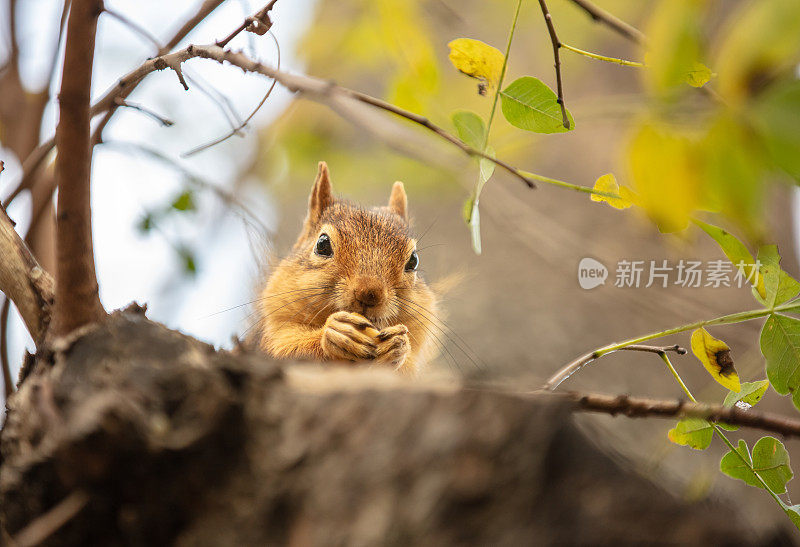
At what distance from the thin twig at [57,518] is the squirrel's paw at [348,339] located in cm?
68

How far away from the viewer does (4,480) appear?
728 mm

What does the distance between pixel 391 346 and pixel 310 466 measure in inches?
26.7

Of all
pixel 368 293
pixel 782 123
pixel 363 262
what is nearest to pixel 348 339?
pixel 368 293

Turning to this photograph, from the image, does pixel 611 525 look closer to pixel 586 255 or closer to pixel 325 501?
pixel 325 501

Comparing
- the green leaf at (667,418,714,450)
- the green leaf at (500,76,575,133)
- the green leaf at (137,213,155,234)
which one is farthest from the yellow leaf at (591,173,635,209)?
the green leaf at (137,213,155,234)

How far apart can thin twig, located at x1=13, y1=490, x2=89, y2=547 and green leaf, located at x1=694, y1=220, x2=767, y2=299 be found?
0.83 metres

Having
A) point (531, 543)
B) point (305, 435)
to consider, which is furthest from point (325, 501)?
point (531, 543)

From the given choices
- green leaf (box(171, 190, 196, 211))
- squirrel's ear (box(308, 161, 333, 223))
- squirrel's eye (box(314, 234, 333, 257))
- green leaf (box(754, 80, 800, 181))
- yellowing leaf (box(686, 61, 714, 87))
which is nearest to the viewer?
green leaf (box(754, 80, 800, 181))

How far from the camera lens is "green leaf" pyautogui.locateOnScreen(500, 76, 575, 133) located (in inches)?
34.8

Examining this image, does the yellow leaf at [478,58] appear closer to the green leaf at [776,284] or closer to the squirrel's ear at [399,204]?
the green leaf at [776,284]

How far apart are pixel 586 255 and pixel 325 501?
136 centimetres

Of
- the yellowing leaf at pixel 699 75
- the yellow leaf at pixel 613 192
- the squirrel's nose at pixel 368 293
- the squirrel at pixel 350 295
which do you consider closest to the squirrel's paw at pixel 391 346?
the squirrel at pixel 350 295

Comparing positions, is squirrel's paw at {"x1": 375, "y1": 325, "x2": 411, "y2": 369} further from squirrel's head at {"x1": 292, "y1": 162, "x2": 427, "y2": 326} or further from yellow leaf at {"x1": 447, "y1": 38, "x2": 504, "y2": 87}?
yellow leaf at {"x1": 447, "y1": 38, "x2": 504, "y2": 87}

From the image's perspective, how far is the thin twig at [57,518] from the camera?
2.19ft
